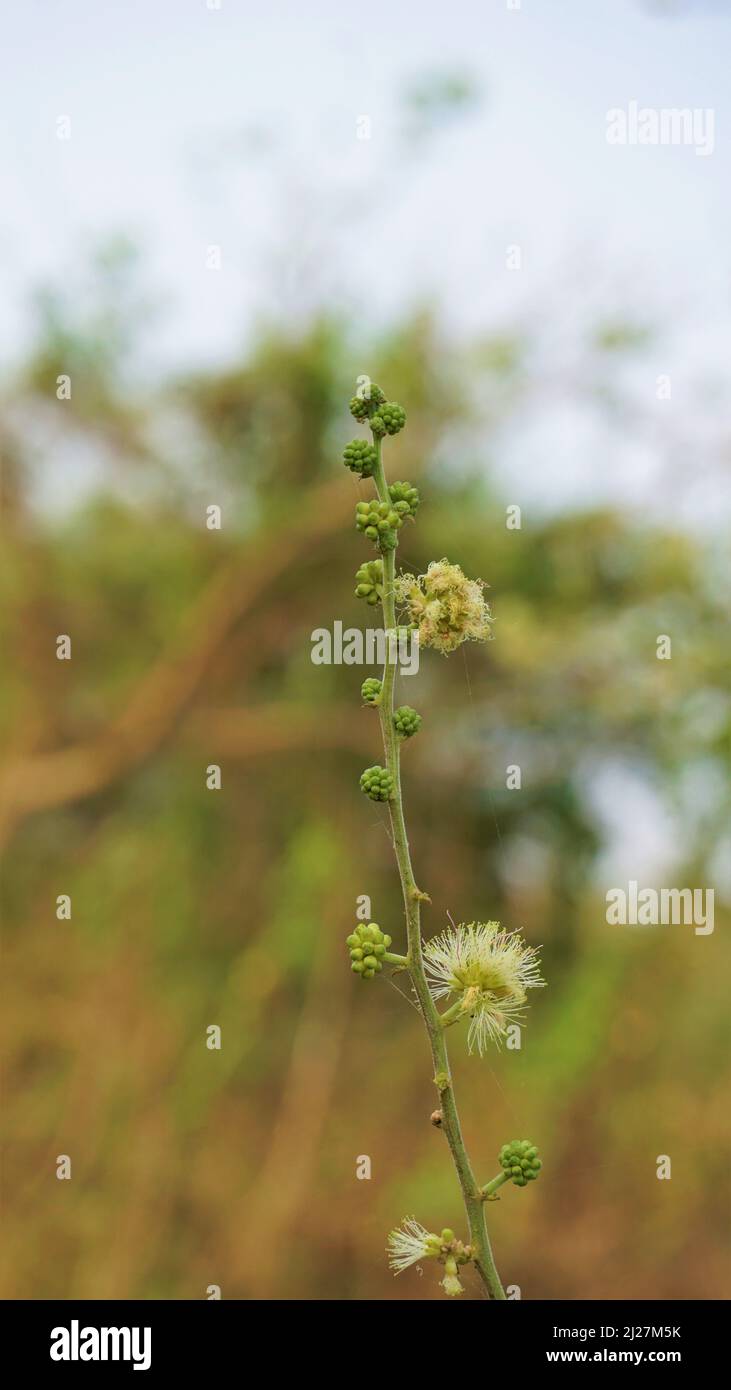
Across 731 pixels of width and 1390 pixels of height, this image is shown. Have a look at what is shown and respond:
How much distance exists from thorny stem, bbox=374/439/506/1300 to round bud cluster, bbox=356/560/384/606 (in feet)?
0.06

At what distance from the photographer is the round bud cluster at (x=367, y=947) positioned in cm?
52

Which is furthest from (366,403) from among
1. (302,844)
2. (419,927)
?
(302,844)

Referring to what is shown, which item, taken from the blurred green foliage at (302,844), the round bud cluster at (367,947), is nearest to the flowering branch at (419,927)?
the round bud cluster at (367,947)

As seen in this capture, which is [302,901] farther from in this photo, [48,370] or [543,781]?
[48,370]

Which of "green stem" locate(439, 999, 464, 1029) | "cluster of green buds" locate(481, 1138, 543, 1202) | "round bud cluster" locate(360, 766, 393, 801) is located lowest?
"cluster of green buds" locate(481, 1138, 543, 1202)

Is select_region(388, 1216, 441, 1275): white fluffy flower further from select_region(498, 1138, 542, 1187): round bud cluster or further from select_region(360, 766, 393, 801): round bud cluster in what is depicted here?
select_region(360, 766, 393, 801): round bud cluster

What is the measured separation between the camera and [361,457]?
22.9 inches

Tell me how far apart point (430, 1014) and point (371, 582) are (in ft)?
0.68

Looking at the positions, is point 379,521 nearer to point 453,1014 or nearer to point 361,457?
point 361,457

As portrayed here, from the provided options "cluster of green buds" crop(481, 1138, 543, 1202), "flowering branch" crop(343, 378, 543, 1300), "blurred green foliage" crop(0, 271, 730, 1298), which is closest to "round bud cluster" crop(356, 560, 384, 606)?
"flowering branch" crop(343, 378, 543, 1300)

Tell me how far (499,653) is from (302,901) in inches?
28.1

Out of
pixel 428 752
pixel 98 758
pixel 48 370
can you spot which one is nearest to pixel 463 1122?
pixel 428 752

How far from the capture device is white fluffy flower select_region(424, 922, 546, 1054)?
22.9 inches

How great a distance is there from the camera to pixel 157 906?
2.78 meters
